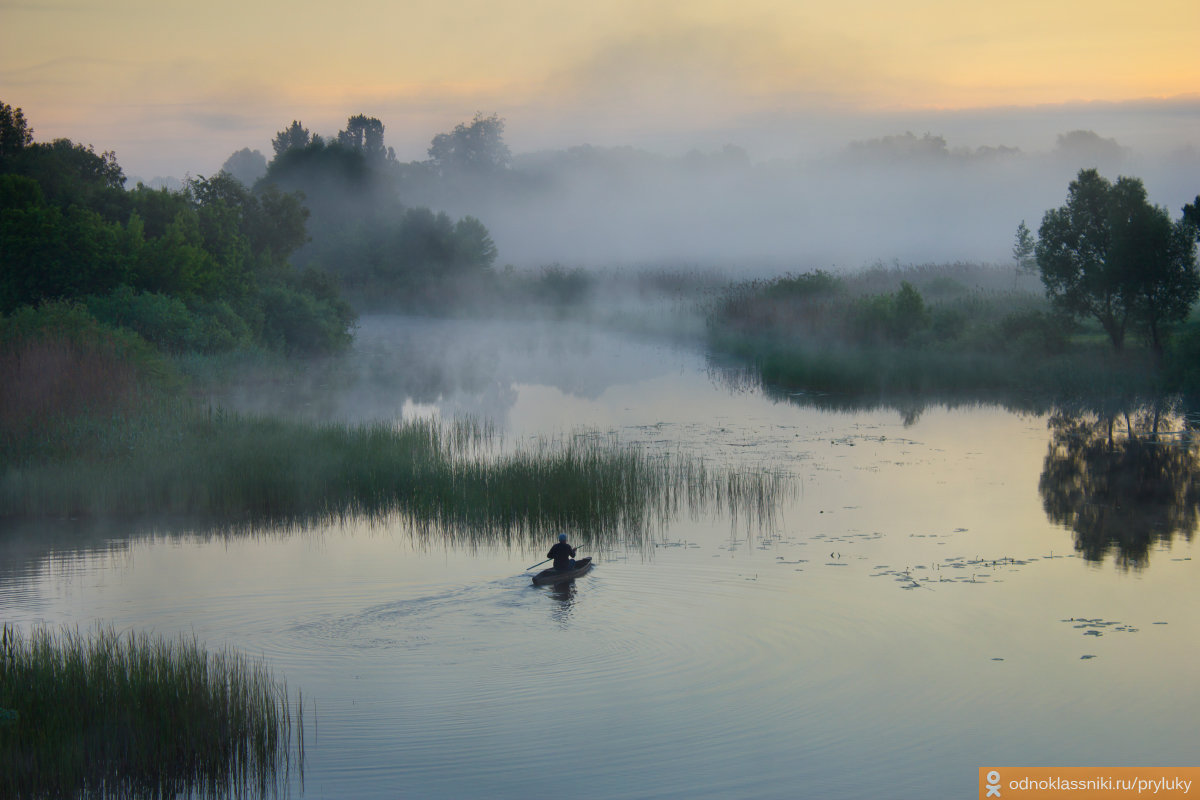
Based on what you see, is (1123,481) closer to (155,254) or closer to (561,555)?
(561,555)

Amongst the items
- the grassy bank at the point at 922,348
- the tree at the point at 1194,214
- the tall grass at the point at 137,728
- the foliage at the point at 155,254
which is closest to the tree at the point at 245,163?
the foliage at the point at 155,254

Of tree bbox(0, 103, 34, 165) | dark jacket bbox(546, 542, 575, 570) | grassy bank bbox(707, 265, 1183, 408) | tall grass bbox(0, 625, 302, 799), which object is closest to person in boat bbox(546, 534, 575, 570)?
dark jacket bbox(546, 542, 575, 570)

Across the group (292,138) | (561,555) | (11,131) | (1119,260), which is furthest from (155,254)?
(292,138)

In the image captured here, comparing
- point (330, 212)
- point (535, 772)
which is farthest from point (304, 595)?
point (330, 212)

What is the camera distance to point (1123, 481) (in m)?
17.4

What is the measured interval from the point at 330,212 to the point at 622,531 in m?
68.9

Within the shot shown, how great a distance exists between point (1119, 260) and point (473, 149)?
102m

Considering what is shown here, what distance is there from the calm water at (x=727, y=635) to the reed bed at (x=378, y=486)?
2.47ft

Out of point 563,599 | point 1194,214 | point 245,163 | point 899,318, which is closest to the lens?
point 563,599

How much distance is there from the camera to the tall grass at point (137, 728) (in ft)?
22.5

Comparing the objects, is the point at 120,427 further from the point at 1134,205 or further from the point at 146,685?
the point at 1134,205

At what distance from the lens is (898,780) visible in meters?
7.41

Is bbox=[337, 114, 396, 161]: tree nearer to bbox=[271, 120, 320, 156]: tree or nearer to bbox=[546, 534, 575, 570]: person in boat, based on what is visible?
bbox=[271, 120, 320, 156]: tree

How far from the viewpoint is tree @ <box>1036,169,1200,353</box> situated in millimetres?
28375
